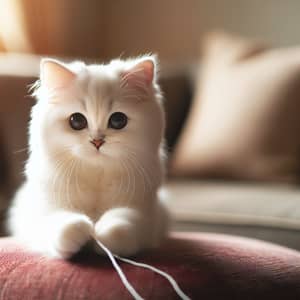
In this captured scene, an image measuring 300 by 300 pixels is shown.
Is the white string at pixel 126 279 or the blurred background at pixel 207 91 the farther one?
the blurred background at pixel 207 91

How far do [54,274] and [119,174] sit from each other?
0.72ft

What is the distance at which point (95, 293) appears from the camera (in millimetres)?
765

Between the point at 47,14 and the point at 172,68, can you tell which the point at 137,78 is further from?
the point at 47,14

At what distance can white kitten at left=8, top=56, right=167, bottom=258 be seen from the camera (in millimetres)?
886

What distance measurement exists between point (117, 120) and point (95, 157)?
71mm

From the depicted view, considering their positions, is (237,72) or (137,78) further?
(237,72)

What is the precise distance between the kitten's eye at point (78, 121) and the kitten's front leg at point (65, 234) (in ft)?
0.48

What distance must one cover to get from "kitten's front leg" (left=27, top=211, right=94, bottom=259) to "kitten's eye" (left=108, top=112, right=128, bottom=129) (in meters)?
0.16

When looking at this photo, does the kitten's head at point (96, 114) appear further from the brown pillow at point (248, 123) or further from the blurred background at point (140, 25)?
the blurred background at point (140, 25)

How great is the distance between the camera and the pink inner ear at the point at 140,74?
3.17ft

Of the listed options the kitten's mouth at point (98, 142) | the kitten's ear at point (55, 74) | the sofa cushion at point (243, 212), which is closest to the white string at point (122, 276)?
the kitten's mouth at point (98, 142)

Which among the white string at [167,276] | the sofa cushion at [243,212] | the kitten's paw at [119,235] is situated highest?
the kitten's paw at [119,235]

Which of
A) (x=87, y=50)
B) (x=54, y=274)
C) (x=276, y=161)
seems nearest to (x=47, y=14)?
(x=87, y=50)

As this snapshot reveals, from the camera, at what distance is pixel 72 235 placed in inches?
32.9
